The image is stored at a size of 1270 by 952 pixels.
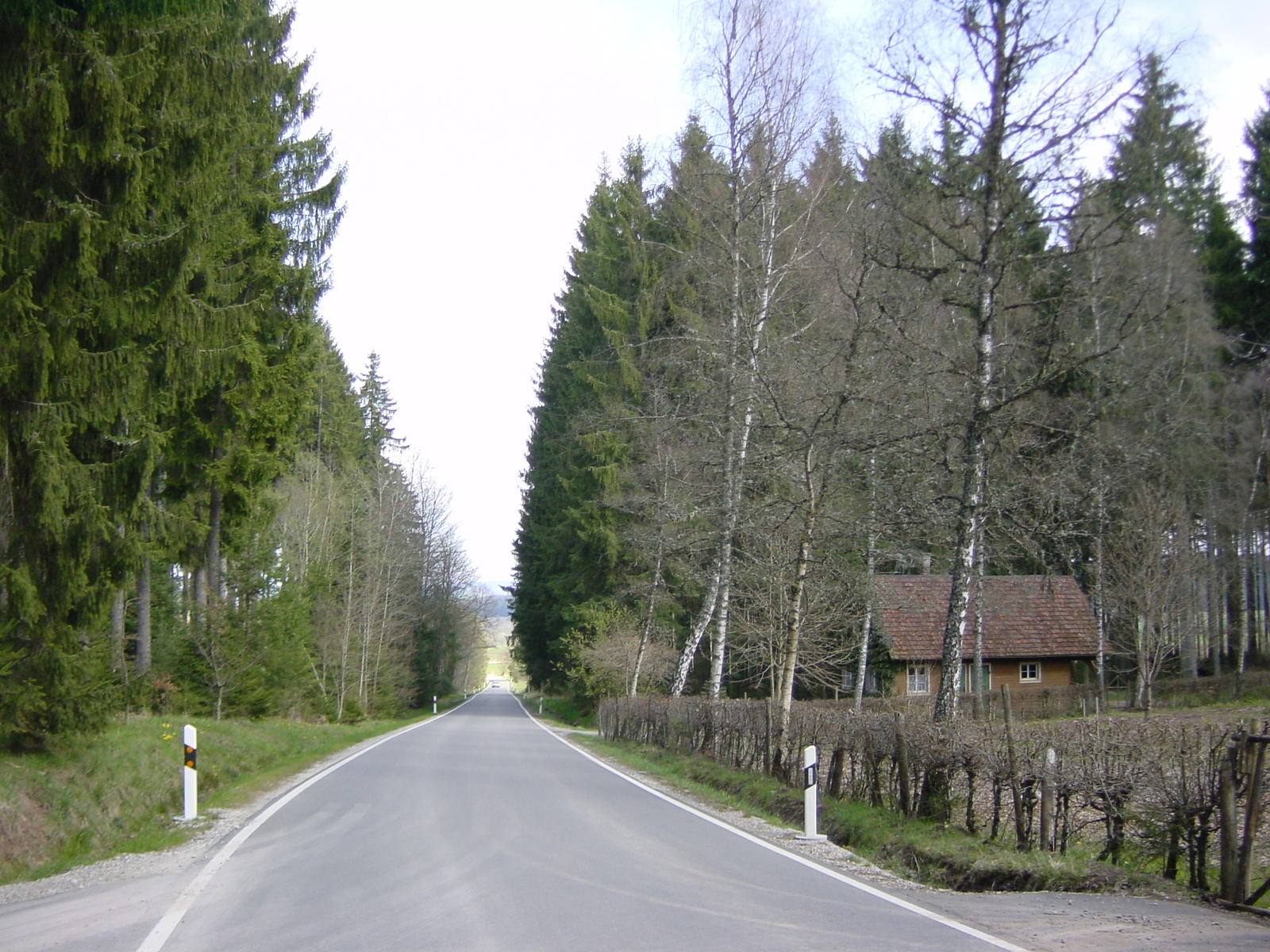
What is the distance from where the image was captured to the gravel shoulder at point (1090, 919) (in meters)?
6.22

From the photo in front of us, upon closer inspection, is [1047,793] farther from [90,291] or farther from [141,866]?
[90,291]

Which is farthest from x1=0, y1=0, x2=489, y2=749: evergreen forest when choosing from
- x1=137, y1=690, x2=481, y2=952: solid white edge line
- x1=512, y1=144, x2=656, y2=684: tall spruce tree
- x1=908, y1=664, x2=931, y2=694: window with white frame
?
x1=908, y1=664, x2=931, y2=694: window with white frame

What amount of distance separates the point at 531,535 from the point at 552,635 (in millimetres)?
5088

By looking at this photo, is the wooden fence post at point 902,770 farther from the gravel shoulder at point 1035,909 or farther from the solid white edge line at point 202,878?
the solid white edge line at point 202,878

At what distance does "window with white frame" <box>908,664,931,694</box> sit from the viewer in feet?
119

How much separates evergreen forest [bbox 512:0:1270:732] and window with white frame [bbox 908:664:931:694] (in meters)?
1.28

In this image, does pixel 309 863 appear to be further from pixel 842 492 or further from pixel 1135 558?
pixel 1135 558

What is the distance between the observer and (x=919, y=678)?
3656 cm

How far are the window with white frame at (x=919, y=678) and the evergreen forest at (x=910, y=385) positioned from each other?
4.20 feet

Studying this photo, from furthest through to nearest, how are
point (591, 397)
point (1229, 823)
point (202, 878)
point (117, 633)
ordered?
1. point (591, 397)
2. point (117, 633)
3. point (202, 878)
4. point (1229, 823)

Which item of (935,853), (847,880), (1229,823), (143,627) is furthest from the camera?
(143,627)

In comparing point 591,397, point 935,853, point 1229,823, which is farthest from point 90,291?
point 591,397

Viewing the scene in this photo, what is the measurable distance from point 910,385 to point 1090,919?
26.6 ft

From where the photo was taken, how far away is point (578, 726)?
4178 centimetres
